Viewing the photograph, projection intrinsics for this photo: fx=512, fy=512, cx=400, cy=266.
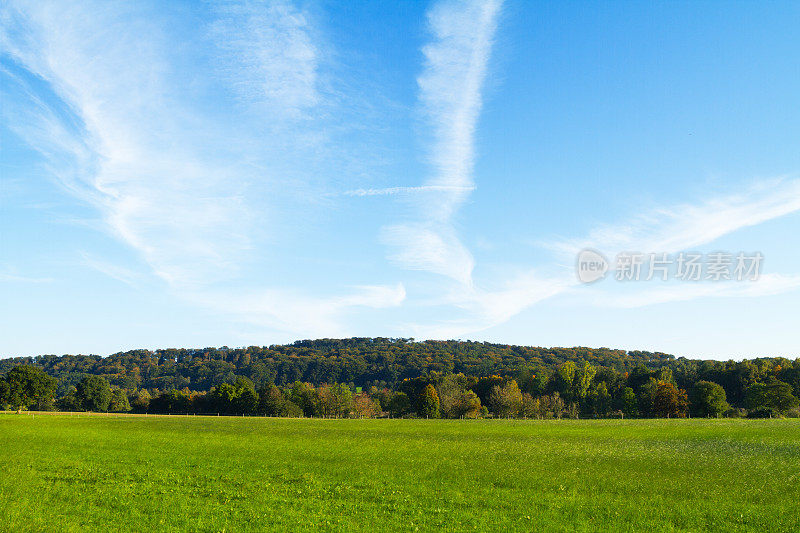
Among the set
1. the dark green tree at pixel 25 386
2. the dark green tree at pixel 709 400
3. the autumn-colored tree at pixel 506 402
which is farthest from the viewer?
the autumn-colored tree at pixel 506 402

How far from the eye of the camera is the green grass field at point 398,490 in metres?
20.9

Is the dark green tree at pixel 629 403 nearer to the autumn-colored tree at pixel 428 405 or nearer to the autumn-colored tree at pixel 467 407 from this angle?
the autumn-colored tree at pixel 467 407

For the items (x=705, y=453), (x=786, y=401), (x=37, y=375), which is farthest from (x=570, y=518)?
(x=37, y=375)

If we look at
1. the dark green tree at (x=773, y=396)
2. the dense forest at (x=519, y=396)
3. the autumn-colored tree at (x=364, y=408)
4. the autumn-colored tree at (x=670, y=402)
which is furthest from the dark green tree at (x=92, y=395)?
the dark green tree at (x=773, y=396)

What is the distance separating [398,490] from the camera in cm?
2780

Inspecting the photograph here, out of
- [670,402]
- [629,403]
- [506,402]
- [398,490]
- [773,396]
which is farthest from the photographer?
[506,402]

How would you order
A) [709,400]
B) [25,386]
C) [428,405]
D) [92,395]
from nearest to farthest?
[709,400]
[25,386]
[428,405]
[92,395]

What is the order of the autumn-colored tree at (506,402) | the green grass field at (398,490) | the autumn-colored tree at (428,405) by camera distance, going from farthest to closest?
1. the autumn-colored tree at (506,402)
2. the autumn-colored tree at (428,405)
3. the green grass field at (398,490)

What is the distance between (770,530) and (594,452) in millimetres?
28437

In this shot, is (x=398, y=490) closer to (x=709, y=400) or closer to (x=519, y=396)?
(x=709, y=400)

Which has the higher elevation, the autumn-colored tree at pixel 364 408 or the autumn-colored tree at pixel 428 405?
the autumn-colored tree at pixel 428 405

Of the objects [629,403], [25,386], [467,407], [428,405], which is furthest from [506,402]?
[25,386]

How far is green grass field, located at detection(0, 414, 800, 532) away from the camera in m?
20.9

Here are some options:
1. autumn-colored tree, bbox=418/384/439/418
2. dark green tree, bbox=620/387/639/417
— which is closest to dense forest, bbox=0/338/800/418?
dark green tree, bbox=620/387/639/417
